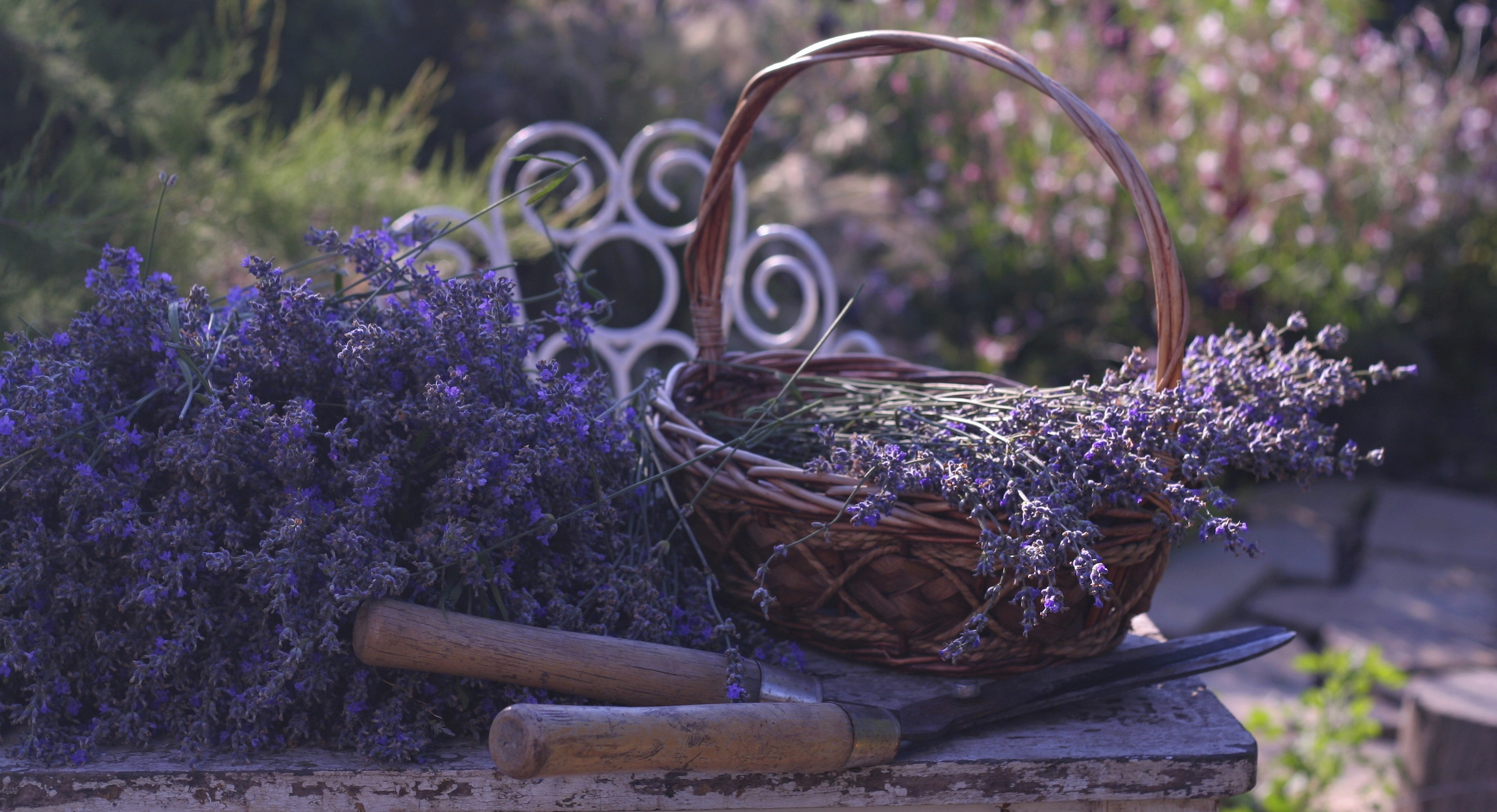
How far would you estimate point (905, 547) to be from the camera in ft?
2.98

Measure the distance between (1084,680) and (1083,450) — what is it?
213mm

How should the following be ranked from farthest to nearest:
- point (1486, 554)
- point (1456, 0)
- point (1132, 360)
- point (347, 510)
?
point (1456, 0), point (1486, 554), point (1132, 360), point (347, 510)

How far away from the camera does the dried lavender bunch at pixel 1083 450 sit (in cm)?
81

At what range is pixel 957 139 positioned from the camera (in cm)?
459

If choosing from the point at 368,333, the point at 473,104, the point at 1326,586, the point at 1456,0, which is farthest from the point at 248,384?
the point at 1456,0

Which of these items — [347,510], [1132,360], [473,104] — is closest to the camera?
[347,510]

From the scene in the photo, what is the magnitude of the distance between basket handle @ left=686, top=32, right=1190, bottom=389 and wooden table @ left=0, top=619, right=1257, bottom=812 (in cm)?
31

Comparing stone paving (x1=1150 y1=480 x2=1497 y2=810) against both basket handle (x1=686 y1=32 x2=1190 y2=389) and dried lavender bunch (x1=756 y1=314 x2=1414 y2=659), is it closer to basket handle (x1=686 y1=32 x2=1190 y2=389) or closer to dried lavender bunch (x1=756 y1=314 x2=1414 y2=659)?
dried lavender bunch (x1=756 y1=314 x2=1414 y2=659)

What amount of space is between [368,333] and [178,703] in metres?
0.32

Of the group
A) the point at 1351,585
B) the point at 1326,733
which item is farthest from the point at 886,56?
the point at 1351,585

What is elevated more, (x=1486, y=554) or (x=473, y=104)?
(x=473, y=104)

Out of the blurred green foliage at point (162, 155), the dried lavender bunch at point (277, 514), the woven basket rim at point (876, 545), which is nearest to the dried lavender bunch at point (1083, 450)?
the woven basket rim at point (876, 545)

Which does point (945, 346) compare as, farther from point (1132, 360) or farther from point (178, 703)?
point (178, 703)

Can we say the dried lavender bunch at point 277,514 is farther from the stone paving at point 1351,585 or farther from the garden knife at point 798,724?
the stone paving at point 1351,585
